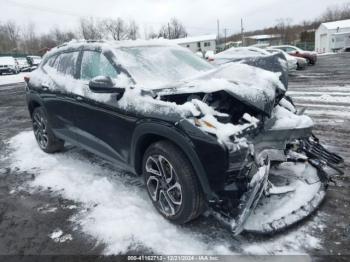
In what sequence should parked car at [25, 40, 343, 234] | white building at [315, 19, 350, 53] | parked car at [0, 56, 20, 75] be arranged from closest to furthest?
parked car at [25, 40, 343, 234], parked car at [0, 56, 20, 75], white building at [315, 19, 350, 53]

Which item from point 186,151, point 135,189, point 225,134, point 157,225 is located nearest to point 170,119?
point 186,151

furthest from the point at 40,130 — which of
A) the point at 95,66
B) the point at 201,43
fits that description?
the point at 201,43

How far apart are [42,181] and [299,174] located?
3.44 meters

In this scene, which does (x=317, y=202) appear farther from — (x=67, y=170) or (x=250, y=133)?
(x=67, y=170)

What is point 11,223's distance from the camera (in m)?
3.53

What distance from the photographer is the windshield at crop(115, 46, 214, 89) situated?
3.63 metres

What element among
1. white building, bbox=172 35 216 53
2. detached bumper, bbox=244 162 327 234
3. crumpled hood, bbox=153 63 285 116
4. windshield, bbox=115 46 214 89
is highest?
white building, bbox=172 35 216 53

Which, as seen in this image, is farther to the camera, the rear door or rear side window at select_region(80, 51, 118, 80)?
the rear door

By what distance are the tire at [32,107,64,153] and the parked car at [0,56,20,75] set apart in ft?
97.0

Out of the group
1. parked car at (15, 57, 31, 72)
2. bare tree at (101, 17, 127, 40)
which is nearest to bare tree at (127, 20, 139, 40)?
bare tree at (101, 17, 127, 40)

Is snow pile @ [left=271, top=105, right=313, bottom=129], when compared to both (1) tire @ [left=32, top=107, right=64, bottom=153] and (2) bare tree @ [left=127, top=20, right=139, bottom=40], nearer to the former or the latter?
(1) tire @ [left=32, top=107, right=64, bottom=153]

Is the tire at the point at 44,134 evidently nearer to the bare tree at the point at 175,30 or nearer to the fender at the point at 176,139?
the fender at the point at 176,139

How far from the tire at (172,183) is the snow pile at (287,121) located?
39.6 inches

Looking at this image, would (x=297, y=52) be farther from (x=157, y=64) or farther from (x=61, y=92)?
(x=61, y=92)
